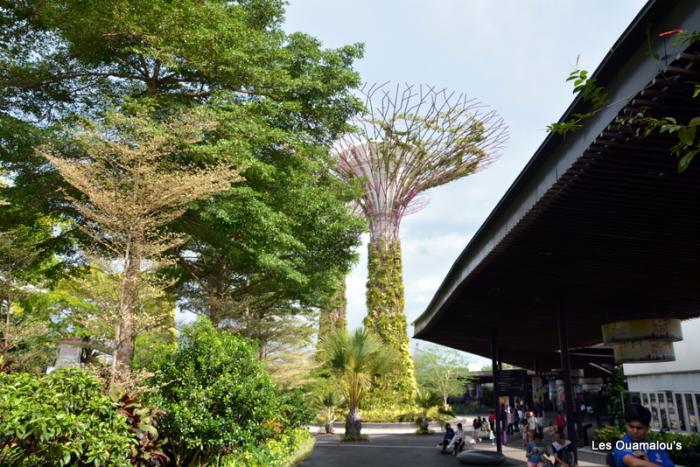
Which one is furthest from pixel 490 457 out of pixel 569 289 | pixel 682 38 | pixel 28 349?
pixel 28 349

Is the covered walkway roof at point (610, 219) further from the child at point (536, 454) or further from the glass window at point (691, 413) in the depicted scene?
the glass window at point (691, 413)

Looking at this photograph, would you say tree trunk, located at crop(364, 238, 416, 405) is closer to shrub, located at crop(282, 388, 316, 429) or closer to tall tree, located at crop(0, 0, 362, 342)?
A: shrub, located at crop(282, 388, 316, 429)

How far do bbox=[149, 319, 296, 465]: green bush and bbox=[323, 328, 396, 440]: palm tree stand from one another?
17.3 meters

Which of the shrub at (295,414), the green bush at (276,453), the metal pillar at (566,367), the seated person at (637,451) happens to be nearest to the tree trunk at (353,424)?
the green bush at (276,453)

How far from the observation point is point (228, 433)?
36.8 ft

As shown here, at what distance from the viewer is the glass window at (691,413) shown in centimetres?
2284

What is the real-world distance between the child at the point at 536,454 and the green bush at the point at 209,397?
277 inches

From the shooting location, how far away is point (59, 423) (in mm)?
7508

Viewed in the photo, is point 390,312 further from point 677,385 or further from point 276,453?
point 276,453

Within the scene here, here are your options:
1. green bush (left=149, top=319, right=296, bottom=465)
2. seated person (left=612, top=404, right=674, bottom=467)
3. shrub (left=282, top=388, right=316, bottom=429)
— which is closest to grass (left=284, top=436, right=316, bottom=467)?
shrub (left=282, top=388, right=316, bottom=429)

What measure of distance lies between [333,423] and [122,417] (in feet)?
108

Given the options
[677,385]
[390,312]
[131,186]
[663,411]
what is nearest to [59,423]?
[131,186]

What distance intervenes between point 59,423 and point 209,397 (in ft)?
13.3

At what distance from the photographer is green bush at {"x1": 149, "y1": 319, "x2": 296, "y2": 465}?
11.1 m
